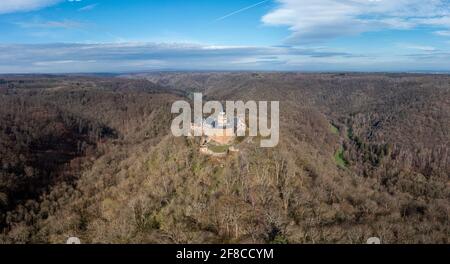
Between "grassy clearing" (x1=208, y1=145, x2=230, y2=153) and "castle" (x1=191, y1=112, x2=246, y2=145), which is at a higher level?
"castle" (x1=191, y1=112, x2=246, y2=145)

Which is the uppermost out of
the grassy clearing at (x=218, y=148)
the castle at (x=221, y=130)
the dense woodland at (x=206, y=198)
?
the castle at (x=221, y=130)

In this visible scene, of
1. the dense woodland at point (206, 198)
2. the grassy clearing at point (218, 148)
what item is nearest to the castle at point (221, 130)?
the grassy clearing at point (218, 148)

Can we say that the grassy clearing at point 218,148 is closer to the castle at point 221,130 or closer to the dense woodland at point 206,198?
the castle at point 221,130

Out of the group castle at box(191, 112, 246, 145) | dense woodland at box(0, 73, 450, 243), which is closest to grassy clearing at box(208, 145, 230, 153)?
castle at box(191, 112, 246, 145)

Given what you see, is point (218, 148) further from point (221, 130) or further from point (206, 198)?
point (206, 198)

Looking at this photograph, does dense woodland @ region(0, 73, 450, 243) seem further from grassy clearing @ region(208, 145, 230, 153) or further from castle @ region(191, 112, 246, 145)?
castle @ region(191, 112, 246, 145)

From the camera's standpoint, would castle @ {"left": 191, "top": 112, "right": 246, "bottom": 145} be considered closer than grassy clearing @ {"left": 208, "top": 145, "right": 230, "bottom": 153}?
No

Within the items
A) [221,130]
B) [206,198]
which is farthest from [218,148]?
[206,198]

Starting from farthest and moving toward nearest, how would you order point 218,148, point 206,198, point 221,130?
point 221,130
point 218,148
point 206,198
